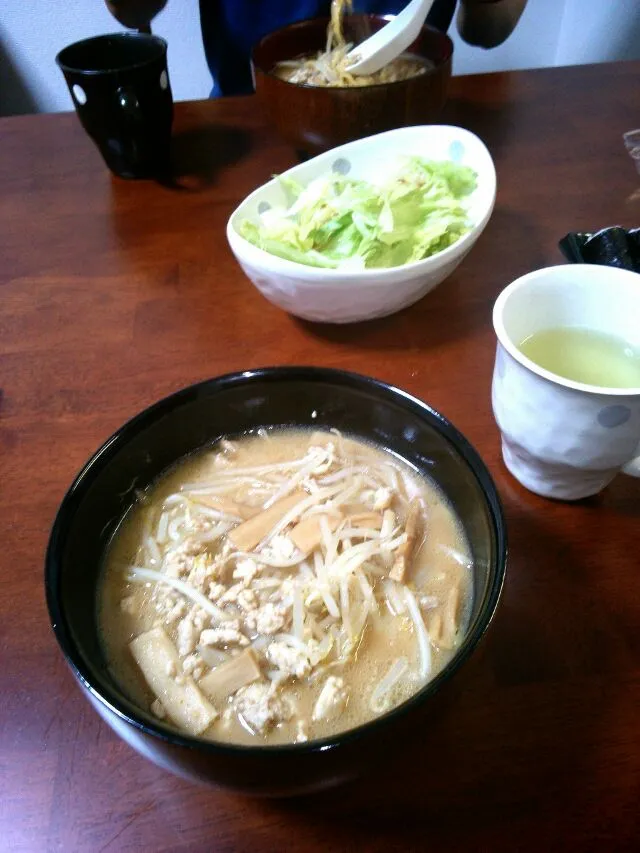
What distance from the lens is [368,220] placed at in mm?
1002

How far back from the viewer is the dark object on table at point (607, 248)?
96 centimetres

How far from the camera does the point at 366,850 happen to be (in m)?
0.51

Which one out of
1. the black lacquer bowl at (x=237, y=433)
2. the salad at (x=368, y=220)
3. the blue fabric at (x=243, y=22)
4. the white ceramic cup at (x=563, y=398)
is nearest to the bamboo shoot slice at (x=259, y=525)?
the black lacquer bowl at (x=237, y=433)

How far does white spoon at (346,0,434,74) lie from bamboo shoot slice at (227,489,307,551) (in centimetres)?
95

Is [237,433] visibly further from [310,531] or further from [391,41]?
[391,41]

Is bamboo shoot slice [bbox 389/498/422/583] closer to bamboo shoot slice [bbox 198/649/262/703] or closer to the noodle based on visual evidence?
bamboo shoot slice [bbox 198/649/262/703]

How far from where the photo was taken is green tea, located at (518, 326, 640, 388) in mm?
738

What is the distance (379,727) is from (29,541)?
51 cm

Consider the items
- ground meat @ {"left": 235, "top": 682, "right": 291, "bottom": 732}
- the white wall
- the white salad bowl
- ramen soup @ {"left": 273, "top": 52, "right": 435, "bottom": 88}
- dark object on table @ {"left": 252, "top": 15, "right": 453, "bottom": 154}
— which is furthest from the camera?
the white wall

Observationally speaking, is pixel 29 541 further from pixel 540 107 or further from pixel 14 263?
pixel 540 107

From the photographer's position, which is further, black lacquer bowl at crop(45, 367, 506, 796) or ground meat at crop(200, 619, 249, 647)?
ground meat at crop(200, 619, 249, 647)

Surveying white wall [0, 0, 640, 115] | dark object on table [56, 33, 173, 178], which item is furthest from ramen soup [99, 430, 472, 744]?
white wall [0, 0, 640, 115]

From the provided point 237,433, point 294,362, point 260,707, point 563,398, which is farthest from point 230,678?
point 294,362

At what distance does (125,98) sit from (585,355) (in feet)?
3.24
